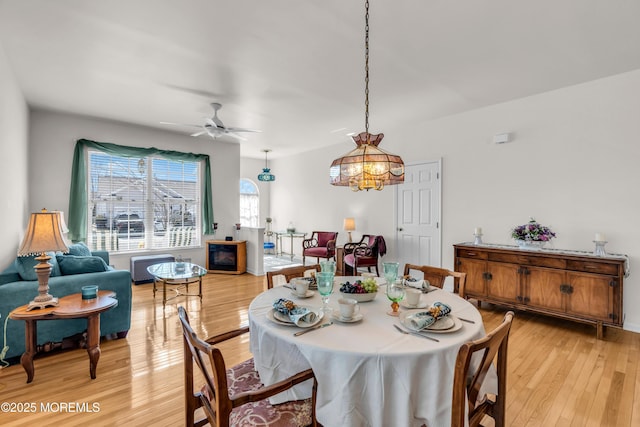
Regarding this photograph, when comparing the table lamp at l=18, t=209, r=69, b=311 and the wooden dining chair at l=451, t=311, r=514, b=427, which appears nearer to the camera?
the wooden dining chair at l=451, t=311, r=514, b=427

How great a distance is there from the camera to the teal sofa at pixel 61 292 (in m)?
2.49

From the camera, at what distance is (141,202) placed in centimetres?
571

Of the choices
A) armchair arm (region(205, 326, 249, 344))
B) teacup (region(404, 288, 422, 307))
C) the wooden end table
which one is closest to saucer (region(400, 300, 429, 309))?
teacup (region(404, 288, 422, 307))

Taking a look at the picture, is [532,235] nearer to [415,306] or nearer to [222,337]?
[415,306]

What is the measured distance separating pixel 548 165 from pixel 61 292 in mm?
5463

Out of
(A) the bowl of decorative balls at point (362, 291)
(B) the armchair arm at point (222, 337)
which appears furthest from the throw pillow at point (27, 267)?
(A) the bowl of decorative balls at point (362, 291)

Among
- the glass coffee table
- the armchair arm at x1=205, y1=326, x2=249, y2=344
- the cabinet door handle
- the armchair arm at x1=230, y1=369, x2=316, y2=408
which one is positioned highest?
the armchair arm at x1=205, y1=326, x2=249, y2=344

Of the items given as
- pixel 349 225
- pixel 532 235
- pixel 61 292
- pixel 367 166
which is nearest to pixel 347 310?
pixel 367 166

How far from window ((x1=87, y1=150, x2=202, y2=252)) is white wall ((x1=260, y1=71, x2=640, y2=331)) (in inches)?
158

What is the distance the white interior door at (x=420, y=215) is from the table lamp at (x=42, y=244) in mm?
4645

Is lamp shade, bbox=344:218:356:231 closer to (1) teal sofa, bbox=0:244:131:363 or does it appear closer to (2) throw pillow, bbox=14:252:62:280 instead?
(1) teal sofa, bbox=0:244:131:363

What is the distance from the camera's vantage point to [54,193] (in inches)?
191

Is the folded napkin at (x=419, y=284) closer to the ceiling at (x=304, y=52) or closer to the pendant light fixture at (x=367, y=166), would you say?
the pendant light fixture at (x=367, y=166)

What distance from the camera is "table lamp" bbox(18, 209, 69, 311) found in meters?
2.35
